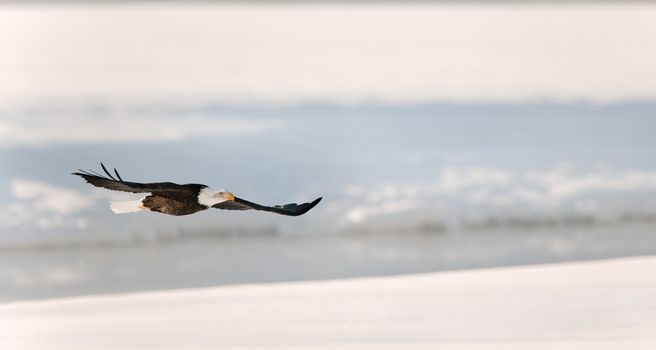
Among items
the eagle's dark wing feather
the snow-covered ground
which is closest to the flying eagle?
the eagle's dark wing feather

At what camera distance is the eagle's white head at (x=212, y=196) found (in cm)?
186

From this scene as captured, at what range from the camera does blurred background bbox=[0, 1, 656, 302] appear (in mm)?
2916

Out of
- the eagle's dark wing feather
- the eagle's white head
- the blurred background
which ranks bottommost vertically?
the eagle's dark wing feather

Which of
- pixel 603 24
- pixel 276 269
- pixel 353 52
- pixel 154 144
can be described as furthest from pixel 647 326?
pixel 603 24

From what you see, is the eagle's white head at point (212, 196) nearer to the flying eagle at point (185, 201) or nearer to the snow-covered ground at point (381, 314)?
the flying eagle at point (185, 201)

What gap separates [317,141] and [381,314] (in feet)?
4.00

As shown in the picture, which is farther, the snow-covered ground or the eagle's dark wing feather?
the snow-covered ground

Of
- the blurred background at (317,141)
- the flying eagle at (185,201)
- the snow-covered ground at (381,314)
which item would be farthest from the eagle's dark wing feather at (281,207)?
the blurred background at (317,141)

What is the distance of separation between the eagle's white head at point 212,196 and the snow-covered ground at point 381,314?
1.96 feet

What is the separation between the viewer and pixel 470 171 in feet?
11.3

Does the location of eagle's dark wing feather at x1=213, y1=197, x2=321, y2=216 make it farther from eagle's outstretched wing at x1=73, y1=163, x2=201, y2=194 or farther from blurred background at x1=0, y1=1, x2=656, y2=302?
blurred background at x1=0, y1=1, x2=656, y2=302

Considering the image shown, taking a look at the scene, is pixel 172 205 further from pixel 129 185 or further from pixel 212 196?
pixel 129 185

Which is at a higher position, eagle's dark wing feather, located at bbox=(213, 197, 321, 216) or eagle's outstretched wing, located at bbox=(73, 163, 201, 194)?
eagle's outstretched wing, located at bbox=(73, 163, 201, 194)

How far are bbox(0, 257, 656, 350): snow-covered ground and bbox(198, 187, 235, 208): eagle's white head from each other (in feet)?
1.96
